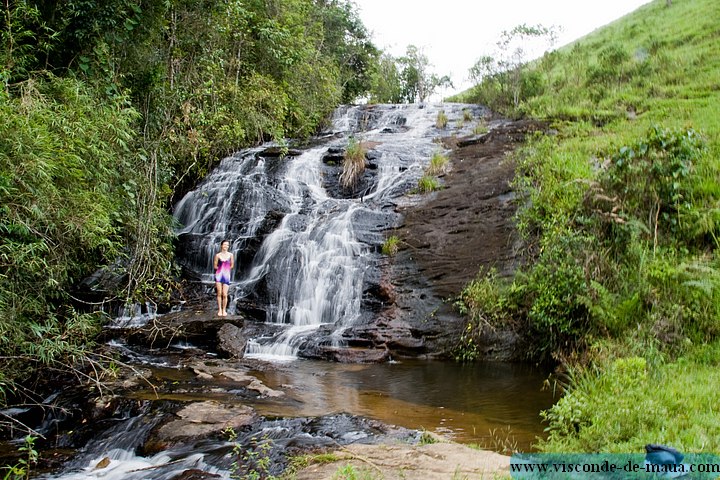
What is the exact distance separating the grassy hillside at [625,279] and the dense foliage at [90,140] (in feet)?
19.2

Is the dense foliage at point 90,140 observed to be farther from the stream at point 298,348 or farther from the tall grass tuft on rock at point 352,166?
the tall grass tuft on rock at point 352,166

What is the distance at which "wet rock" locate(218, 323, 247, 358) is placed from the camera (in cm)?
870

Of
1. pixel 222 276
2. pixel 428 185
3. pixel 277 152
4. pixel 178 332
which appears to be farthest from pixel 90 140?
pixel 277 152

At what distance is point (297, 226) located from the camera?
1222 centimetres

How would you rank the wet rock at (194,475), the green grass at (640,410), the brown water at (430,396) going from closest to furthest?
the green grass at (640,410) < the wet rock at (194,475) < the brown water at (430,396)

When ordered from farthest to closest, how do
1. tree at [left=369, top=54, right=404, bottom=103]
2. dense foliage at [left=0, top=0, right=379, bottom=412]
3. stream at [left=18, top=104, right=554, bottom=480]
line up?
1. tree at [left=369, top=54, right=404, bottom=103]
2. dense foliage at [left=0, top=0, right=379, bottom=412]
3. stream at [left=18, top=104, right=554, bottom=480]

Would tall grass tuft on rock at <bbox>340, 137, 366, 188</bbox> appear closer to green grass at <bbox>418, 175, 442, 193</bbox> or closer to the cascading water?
the cascading water

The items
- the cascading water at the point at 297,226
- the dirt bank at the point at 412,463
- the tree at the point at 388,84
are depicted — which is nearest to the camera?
the dirt bank at the point at 412,463

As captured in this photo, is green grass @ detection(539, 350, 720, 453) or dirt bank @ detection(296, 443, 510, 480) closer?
dirt bank @ detection(296, 443, 510, 480)

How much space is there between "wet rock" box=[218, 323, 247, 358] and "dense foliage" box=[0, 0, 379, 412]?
4.48ft

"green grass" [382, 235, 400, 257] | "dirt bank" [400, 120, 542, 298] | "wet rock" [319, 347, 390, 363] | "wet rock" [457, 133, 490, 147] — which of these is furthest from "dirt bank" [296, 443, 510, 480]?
"wet rock" [457, 133, 490, 147]

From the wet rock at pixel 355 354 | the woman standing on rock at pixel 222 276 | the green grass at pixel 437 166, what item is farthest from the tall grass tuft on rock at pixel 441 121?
the wet rock at pixel 355 354

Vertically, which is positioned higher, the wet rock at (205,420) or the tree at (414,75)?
the tree at (414,75)

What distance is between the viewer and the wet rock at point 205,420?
5070 millimetres
